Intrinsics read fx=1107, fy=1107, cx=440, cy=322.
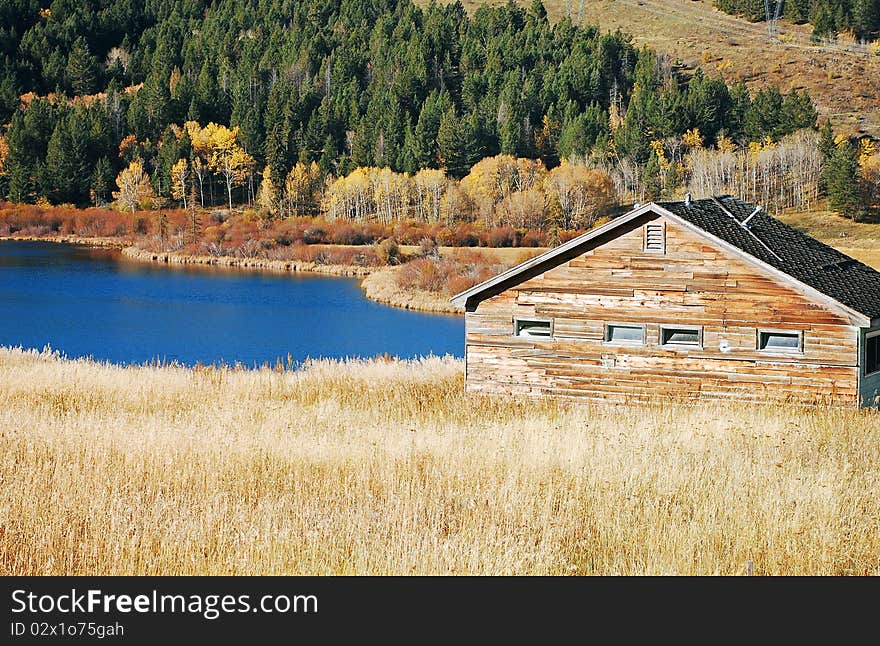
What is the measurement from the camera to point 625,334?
22344mm

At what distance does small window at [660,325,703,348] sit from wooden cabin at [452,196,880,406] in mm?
23

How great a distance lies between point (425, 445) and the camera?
48.5 ft

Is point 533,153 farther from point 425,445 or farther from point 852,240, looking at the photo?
point 425,445

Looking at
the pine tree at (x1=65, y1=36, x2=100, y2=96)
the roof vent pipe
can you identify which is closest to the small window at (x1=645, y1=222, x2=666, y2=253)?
the roof vent pipe

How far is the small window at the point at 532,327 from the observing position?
22.9 meters

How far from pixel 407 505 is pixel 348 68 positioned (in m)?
162

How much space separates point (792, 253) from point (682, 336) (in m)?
2.88

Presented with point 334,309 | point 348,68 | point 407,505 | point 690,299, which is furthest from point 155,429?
point 348,68

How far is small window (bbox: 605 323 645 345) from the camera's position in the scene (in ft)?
72.8

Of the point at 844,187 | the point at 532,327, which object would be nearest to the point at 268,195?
the point at 844,187

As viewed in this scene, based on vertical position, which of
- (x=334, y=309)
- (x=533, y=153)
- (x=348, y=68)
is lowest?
(x=334, y=309)

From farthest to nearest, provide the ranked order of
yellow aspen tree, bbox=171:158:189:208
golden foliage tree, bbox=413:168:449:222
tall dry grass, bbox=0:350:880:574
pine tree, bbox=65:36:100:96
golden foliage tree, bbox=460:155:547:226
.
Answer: pine tree, bbox=65:36:100:96, yellow aspen tree, bbox=171:158:189:208, golden foliage tree, bbox=413:168:449:222, golden foliage tree, bbox=460:155:547:226, tall dry grass, bbox=0:350:880:574

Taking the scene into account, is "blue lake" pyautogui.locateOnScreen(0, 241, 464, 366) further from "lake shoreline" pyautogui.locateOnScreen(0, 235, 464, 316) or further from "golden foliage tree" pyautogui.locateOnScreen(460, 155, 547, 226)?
"golden foliage tree" pyautogui.locateOnScreen(460, 155, 547, 226)

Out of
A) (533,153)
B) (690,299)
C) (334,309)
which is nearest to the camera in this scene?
(690,299)
